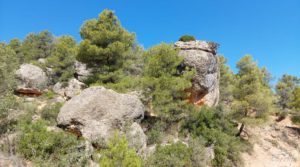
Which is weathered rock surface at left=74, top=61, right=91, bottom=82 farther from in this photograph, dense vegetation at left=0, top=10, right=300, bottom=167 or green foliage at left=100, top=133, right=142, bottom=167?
green foliage at left=100, top=133, right=142, bottom=167

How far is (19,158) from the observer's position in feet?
35.2

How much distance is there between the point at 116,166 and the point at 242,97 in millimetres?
17875

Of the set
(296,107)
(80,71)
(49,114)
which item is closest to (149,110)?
(49,114)

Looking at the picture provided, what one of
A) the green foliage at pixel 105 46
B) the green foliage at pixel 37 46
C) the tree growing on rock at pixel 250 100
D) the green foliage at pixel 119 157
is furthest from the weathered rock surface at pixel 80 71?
the green foliage at pixel 119 157

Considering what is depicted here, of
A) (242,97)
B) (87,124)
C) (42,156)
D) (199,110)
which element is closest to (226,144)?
(199,110)

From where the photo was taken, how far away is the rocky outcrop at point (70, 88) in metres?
26.0

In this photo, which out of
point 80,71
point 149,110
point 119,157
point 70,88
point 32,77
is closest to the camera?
point 119,157

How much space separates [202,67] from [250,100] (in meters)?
5.72

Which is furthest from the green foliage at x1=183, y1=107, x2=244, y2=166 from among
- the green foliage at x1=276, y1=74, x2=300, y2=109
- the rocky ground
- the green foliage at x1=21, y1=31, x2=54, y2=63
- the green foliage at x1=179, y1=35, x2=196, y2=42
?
the green foliage at x1=21, y1=31, x2=54, y2=63

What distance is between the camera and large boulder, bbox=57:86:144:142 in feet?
44.9

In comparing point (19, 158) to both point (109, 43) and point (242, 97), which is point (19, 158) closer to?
point (109, 43)

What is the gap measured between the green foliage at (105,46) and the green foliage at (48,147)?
851cm

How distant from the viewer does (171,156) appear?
13836 mm

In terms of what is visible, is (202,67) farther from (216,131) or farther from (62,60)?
(62,60)
